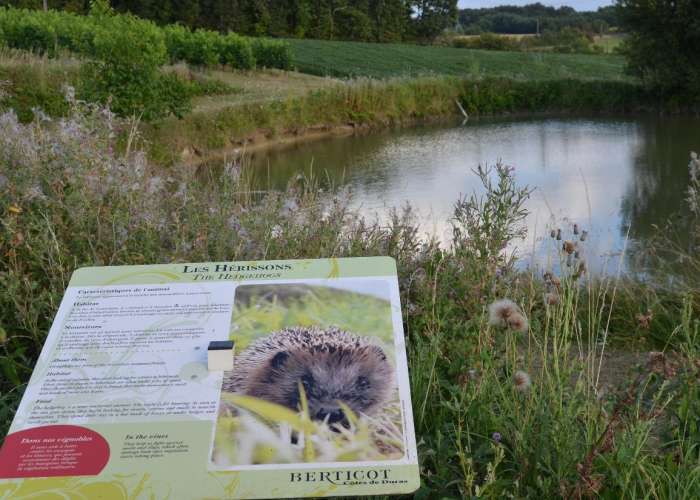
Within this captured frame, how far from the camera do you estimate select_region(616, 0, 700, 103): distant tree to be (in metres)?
17.3

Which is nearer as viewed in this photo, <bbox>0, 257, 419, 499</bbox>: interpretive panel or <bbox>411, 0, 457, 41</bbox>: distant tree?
<bbox>0, 257, 419, 499</bbox>: interpretive panel

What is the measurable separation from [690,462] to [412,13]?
4626cm

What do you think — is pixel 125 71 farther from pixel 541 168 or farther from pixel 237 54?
pixel 237 54

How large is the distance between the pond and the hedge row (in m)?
5.24

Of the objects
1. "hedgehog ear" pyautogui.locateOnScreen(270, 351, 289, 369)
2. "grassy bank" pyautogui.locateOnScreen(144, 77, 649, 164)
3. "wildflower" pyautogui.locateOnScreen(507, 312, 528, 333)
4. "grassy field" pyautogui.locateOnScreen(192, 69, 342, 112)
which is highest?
"wildflower" pyautogui.locateOnScreen(507, 312, 528, 333)

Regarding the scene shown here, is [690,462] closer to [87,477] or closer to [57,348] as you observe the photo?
[87,477]

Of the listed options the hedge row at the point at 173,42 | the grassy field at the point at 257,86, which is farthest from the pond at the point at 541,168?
the hedge row at the point at 173,42

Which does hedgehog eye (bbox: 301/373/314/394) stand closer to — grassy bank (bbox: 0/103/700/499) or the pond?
grassy bank (bbox: 0/103/700/499)

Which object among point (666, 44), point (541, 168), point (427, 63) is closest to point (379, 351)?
point (541, 168)

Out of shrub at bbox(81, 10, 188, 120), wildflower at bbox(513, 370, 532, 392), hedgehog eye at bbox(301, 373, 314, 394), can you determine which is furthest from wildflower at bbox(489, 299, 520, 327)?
shrub at bbox(81, 10, 188, 120)

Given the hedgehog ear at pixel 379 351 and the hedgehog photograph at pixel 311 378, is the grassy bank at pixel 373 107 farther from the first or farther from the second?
the hedgehog ear at pixel 379 351

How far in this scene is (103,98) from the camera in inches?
364

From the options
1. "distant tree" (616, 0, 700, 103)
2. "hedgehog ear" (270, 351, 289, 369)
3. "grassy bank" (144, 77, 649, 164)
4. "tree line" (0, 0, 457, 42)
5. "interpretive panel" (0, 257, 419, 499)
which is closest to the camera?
"interpretive panel" (0, 257, 419, 499)

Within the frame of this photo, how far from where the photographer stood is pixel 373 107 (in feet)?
50.9
